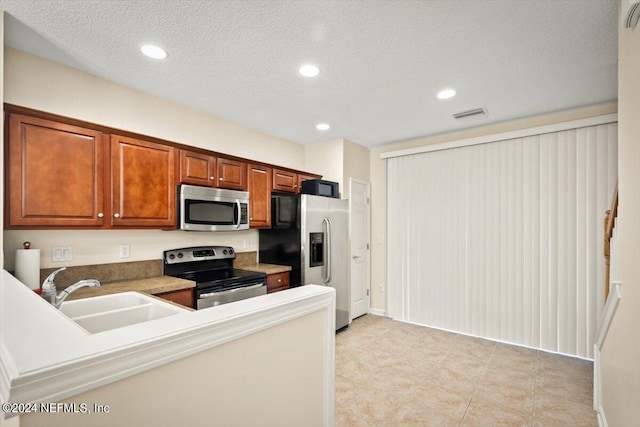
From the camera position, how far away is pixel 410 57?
7.43 ft

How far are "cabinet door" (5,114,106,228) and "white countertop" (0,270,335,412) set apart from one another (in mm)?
1186

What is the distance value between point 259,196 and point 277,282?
0.99m

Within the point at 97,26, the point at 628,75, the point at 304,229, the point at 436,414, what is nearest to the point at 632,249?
the point at 628,75

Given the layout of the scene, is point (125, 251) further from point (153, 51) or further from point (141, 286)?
point (153, 51)

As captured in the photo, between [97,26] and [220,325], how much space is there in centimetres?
205

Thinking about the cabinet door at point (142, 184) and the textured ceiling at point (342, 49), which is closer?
the textured ceiling at point (342, 49)

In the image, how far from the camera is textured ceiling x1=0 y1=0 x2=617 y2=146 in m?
1.79

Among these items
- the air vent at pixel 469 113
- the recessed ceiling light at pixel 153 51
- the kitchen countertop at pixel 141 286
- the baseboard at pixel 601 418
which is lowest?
the baseboard at pixel 601 418

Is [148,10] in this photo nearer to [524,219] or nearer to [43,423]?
[43,423]

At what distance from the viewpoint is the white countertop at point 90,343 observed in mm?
601

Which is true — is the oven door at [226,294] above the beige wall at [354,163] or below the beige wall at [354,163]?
below

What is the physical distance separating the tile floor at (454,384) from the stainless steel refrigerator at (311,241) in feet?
2.42

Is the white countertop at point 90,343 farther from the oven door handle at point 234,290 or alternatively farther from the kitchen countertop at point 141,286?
the oven door handle at point 234,290

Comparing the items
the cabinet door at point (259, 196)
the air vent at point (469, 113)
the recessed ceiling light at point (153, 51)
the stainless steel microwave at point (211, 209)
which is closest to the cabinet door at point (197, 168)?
the stainless steel microwave at point (211, 209)
